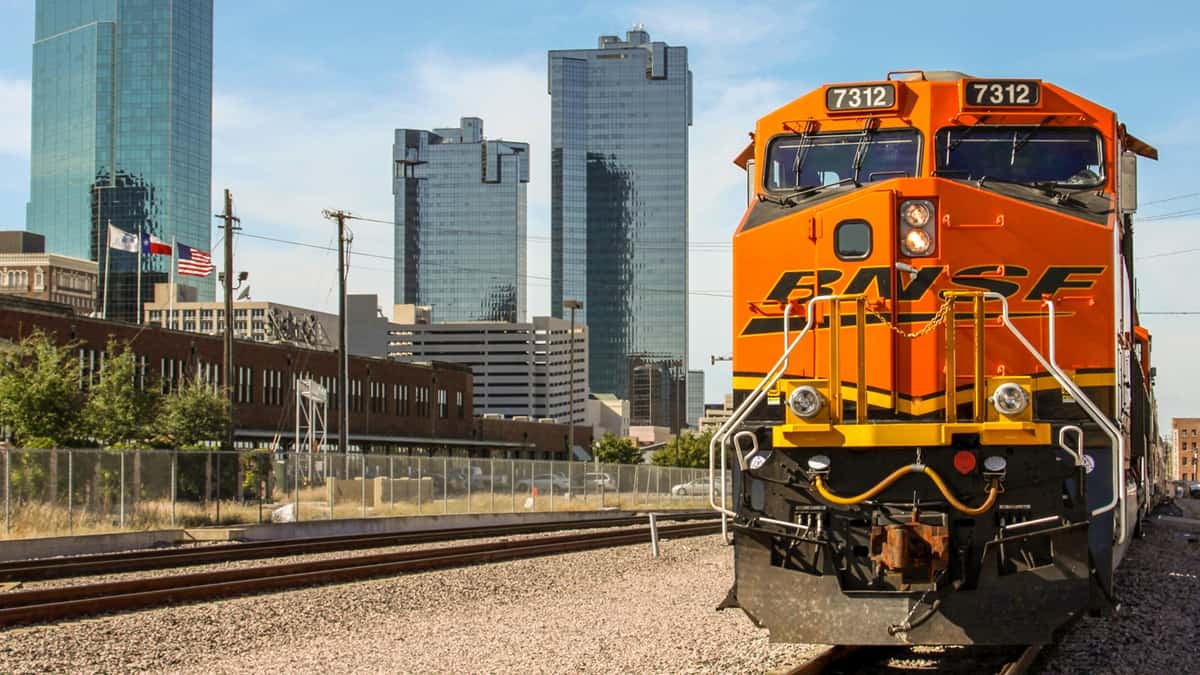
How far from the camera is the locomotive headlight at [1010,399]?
31.7ft

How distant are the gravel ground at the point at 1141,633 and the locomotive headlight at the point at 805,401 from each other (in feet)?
10.3

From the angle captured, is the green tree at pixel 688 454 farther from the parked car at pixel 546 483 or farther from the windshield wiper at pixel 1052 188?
the windshield wiper at pixel 1052 188

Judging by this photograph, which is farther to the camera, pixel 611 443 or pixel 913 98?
pixel 611 443

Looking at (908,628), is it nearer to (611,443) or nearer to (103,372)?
(103,372)

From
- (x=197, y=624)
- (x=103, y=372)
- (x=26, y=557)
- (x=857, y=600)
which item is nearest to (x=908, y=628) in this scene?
(x=857, y=600)

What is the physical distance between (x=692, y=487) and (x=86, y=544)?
3969 cm

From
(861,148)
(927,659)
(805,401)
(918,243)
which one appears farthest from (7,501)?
(918,243)

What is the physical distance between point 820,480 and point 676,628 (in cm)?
502

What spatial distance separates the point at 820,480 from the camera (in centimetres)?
999

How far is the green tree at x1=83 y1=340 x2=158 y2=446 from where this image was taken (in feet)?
135

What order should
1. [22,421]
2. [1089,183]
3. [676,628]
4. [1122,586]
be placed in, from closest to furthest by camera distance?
1. [1089,183]
2. [676,628]
3. [1122,586]
4. [22,421]

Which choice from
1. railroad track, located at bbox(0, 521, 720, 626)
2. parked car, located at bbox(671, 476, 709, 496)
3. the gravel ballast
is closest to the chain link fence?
railroad track, located at bbox(0, 521, 720, 626)

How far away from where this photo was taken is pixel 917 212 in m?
10.8

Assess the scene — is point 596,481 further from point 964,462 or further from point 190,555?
point 964,462
